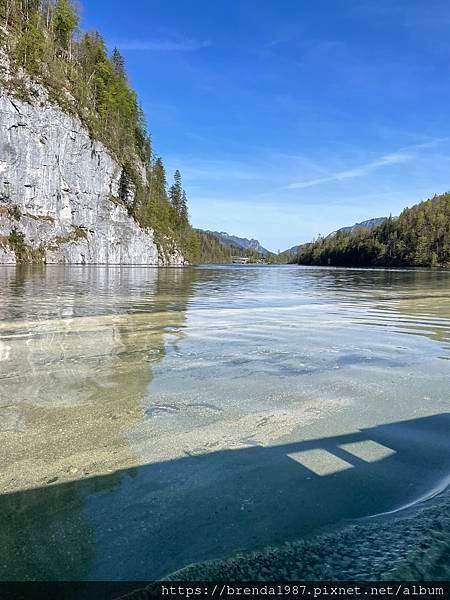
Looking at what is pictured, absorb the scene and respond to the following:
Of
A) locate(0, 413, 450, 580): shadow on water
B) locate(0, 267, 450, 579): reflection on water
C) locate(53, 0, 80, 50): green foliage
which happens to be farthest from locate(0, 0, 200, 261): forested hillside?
locate(0, 413, 450, 580): shadow on water

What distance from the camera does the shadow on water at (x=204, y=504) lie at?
2.42m

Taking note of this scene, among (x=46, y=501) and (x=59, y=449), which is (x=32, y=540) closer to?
(x=46, y=501)

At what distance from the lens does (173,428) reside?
4.25m

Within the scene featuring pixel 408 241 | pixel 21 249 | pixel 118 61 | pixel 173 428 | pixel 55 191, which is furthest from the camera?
pixel 408 241

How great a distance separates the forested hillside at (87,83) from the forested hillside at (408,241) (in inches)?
2922

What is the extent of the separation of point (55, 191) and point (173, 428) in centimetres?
7995

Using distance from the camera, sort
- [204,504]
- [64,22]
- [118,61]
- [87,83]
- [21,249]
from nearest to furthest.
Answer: [204,504]
[21,249]
[64,22]
[87,83]
[118,61]

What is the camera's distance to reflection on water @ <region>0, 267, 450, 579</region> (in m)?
2.58

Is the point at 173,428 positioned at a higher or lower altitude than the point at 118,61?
lower

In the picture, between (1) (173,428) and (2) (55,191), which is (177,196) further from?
(1) (173,428)

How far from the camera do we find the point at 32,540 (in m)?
2.53

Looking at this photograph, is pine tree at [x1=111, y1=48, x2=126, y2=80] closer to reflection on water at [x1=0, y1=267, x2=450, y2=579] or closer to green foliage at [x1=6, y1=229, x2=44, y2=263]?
green foliage at [x1=6, y1=229, x2=44, y2=263]

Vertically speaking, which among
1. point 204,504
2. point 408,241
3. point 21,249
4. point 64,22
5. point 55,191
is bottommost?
point 204,504

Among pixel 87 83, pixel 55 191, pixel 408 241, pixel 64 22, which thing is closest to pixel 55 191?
pixel 55 191
